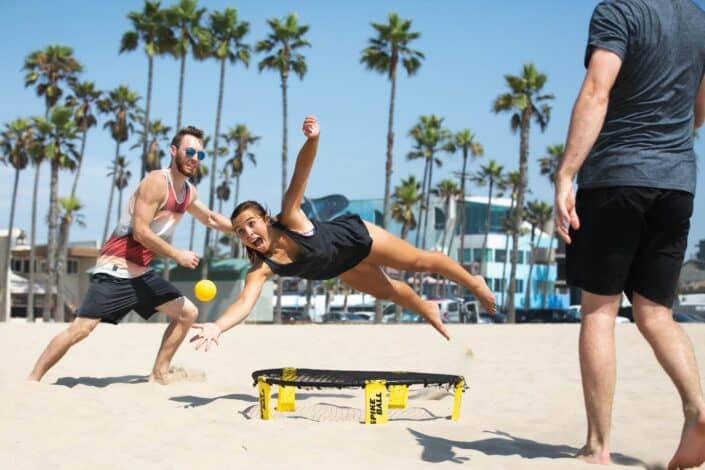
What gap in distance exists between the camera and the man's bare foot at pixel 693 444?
3.39 metres

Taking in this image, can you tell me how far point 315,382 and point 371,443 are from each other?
1161 mm

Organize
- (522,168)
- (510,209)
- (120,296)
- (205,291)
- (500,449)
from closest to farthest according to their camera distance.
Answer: (500,449), (120,296), (205,291), (522,168), (510,209)

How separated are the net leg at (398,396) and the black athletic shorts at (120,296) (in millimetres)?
2367

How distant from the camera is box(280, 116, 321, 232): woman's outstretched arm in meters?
4.93

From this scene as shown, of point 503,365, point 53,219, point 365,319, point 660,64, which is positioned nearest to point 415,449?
point 660,64

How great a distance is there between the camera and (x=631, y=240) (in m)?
3.63

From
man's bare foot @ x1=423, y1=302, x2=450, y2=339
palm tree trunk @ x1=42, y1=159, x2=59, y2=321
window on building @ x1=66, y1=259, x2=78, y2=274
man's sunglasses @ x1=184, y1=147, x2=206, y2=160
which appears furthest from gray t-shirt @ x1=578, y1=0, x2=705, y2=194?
window on building @ x1=66, y1=259, x2=78, y2=274

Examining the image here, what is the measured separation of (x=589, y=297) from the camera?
3752mm

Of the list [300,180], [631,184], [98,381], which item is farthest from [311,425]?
[98,381]

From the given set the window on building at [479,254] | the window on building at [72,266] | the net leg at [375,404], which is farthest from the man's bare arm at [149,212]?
the window on building at [479,254]

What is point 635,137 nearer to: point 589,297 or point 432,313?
point 589,297

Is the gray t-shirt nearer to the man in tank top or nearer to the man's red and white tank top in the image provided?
the man in tank top

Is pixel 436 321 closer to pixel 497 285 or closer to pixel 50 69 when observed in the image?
pixel 50 69

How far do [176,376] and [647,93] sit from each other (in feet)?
16.0
